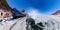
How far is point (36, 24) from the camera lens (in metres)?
1.00

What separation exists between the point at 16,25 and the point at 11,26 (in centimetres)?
4

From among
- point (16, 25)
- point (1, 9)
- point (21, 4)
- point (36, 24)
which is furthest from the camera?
point (1, 9)

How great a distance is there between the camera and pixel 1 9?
6.19 ft

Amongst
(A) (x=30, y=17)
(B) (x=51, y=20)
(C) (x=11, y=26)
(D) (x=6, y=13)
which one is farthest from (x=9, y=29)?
(D) (x=6, y=13)

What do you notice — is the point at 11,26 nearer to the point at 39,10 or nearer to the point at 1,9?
the point at 39,10

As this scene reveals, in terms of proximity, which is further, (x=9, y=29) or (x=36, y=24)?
(x=9, y=29)

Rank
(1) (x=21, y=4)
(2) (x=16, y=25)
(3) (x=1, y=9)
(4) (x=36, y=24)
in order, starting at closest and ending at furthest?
(4) (x=36, y=24) → (2) (x=16, y=25) → (1) (x=21, y=4) → (3) (x=1, y=9)

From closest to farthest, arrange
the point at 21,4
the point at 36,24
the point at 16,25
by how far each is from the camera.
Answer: the point at 36,24, the point at 16,25, the point at 21,4

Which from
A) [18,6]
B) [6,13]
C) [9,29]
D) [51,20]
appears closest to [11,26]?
[9,29]

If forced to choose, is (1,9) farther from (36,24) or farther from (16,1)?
(36,24)

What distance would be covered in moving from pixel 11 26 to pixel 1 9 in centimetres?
78

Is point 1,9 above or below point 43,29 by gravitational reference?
above

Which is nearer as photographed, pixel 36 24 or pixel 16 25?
pixel 36 24

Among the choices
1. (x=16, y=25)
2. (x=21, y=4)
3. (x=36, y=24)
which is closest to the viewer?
(x=36, y=24)
